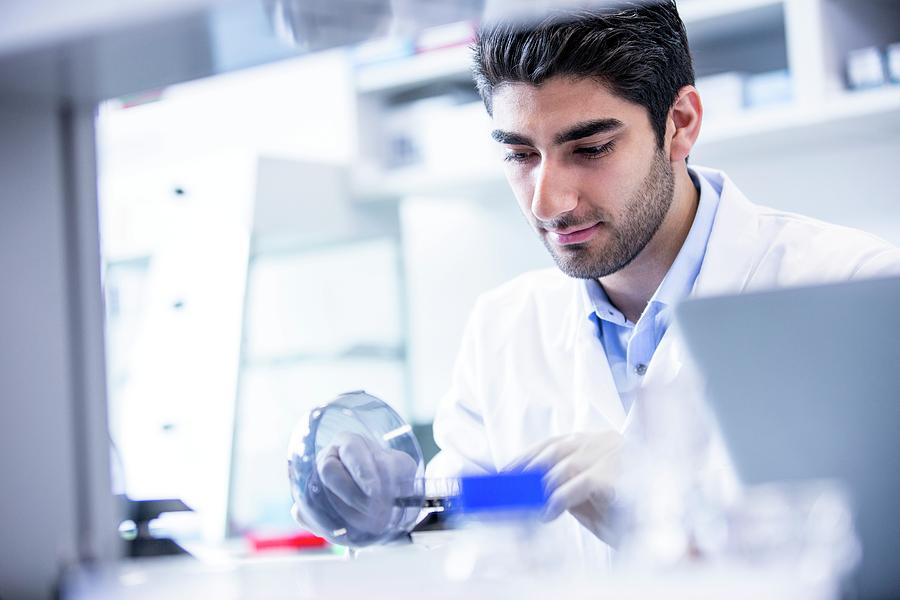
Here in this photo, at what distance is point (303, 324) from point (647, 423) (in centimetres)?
241

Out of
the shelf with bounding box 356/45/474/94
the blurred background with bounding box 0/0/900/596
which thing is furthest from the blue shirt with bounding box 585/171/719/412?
the shelf with bounding box 356/45/474/94

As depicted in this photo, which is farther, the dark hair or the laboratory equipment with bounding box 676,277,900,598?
the dark hair

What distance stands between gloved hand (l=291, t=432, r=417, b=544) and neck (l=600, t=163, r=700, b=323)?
860mm

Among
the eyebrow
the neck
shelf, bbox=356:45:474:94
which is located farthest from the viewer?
shelf, bbox=356:45:474:94

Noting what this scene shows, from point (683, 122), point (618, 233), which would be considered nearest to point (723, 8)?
point (683, 122)

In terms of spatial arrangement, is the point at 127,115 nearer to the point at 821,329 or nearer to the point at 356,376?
the point at 356,376

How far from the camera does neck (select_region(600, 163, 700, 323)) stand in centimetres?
174

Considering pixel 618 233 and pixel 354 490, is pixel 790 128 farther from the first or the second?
pixel 354 490

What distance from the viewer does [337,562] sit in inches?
24.0

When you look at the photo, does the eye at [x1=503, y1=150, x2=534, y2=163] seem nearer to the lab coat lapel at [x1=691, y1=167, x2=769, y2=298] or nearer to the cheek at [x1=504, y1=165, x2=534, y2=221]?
the cheek at [x1=504, y1=165, x2=534, y2=221]

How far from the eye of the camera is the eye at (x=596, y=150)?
5.00 ft

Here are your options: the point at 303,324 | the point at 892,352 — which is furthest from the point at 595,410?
the point at 303,324

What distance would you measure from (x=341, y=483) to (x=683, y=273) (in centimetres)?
90

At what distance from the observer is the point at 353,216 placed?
10.7 feet
